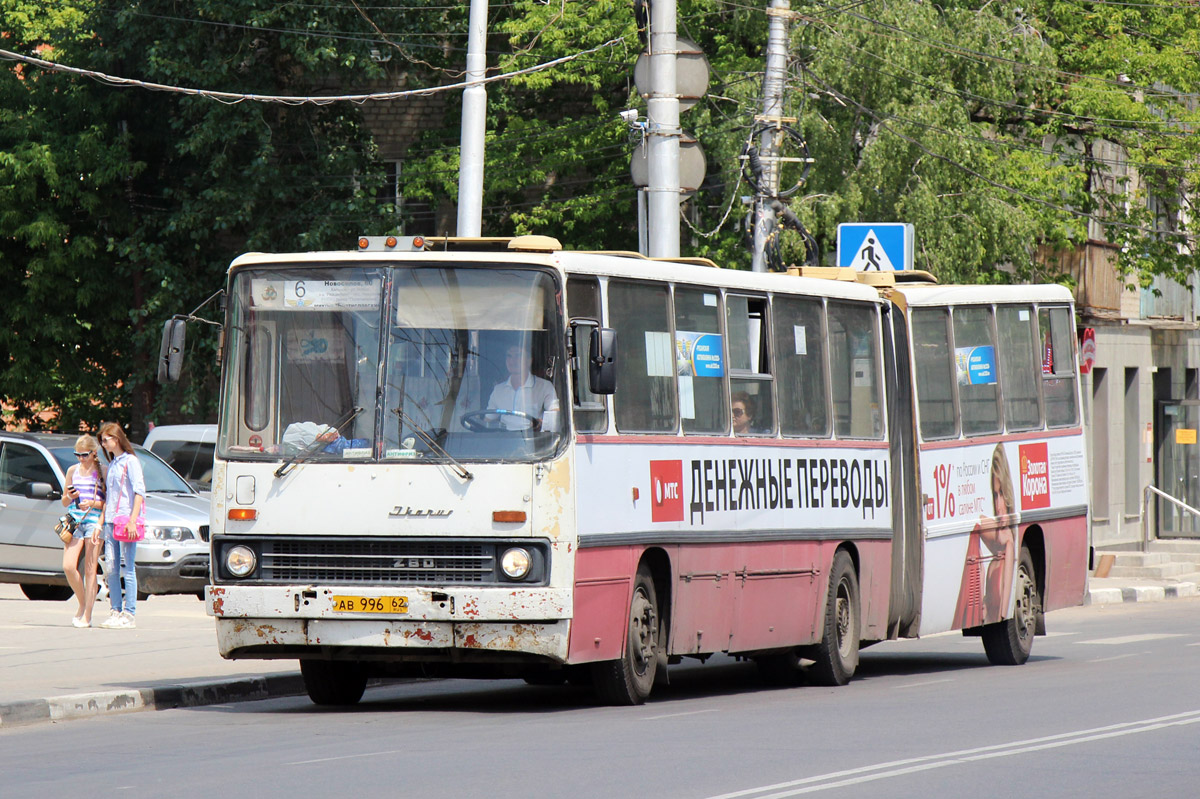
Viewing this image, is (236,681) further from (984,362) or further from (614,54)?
(614,54)

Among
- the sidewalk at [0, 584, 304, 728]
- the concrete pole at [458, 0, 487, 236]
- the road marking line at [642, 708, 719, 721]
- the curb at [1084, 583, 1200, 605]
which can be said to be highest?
the concrete pole at [458, 0, 487, 236]

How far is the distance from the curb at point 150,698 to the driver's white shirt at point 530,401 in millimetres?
3216

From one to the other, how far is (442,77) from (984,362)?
774 inches

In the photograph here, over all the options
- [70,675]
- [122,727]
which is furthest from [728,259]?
[122,727]

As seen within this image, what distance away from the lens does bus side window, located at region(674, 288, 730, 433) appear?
1342 cm

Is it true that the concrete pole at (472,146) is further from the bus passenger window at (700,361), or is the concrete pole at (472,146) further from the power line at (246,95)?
the bus passenger window at (700,361)

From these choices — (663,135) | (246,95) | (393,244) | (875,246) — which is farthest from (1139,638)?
(246,95)

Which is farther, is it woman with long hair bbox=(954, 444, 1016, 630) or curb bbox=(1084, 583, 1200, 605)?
curb bbox=(1084, 583, 1200, 605)

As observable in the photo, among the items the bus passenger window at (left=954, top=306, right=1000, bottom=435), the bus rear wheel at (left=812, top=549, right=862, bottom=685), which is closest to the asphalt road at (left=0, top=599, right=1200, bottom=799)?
the bus rear wheel at (left=812, top=549, right=862, bottom=685)

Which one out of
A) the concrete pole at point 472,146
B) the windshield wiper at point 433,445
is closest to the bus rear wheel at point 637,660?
the windshield wiper at point 433,445

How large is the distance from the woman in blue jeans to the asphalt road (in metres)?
3.85

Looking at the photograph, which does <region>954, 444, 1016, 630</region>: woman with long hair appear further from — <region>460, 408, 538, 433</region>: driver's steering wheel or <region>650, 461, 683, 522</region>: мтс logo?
<region>460, 408, 538, 433</region>: driver's steering wheel

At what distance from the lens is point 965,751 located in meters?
10.3

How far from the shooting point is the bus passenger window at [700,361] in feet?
44.0
